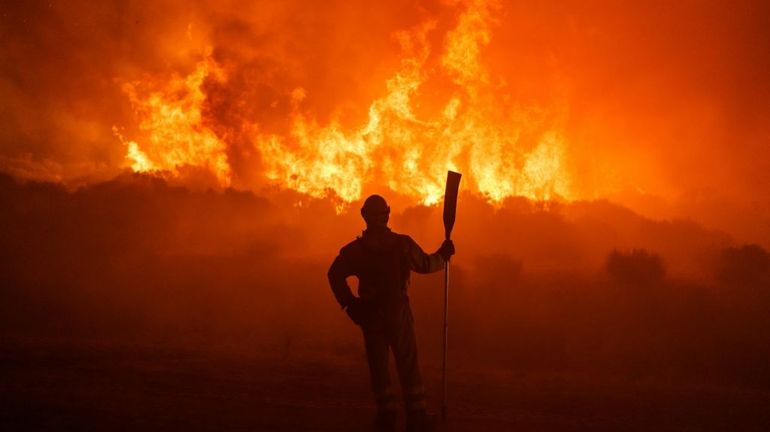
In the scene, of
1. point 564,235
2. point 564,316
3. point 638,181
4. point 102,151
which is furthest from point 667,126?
point 102,151

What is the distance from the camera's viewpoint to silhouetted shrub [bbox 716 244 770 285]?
15.1 metres

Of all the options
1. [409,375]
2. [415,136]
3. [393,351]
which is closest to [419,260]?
[393,351]

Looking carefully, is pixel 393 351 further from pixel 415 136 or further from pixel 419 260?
pixel 415 136

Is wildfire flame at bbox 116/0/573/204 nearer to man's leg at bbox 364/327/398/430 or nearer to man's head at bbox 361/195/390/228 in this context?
man's head at bbox 361/195/390/228

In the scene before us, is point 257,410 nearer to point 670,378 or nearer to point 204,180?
point 670,378

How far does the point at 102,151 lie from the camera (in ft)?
72.5

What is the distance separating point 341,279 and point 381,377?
101 cm

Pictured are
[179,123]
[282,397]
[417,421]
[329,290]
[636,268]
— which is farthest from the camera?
[179,123]

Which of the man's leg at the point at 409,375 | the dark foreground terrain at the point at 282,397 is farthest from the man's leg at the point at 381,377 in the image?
the dark foreground terrain at the point at 282,397

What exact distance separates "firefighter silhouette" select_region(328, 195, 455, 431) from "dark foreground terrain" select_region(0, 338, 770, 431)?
799 mm

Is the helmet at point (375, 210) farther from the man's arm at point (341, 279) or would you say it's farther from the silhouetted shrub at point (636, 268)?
the silhouetted shrub at point (636, 268)

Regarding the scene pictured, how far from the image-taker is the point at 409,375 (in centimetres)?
589


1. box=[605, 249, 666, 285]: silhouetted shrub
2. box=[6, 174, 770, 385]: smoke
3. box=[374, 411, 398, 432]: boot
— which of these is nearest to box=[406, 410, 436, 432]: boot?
box=[374, 411, 398, 432]: boot

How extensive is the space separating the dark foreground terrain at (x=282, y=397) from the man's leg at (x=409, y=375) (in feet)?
Answer: 2.70
